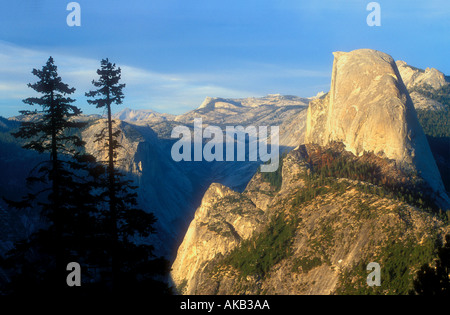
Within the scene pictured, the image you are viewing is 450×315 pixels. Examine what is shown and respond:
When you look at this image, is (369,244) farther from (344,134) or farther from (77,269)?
(344,134)

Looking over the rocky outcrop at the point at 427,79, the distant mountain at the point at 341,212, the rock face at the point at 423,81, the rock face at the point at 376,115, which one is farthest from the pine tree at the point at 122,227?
the rocky outcrop at the point at 427,79

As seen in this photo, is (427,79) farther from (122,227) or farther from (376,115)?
(122,227)

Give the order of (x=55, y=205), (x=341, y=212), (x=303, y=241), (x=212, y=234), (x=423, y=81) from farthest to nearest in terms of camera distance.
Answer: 1. (x=423, y=81)
2. (x=212, y=234)
3. (x=303, y=241)
4. (x=341, y=212)
5. (x=55, y=205)

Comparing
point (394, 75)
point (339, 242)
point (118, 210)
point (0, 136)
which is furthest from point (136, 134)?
point (118, 210)

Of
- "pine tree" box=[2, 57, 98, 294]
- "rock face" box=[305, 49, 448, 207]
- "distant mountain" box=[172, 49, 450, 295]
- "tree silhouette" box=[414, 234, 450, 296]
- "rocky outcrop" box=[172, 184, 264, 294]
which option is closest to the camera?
"pine tree" box=[2, 57, 98, 294]

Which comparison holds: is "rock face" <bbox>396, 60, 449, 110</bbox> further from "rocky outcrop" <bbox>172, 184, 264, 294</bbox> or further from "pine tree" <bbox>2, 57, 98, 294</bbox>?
"pine tree" <bbox>2, 57, 98, 294</bbox>

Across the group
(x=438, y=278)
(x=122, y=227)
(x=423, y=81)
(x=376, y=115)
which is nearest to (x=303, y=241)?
(x=438, y=278)

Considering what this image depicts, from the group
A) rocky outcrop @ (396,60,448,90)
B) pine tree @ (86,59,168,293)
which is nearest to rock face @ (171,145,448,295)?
pine tree @ (86,59,168,293)
